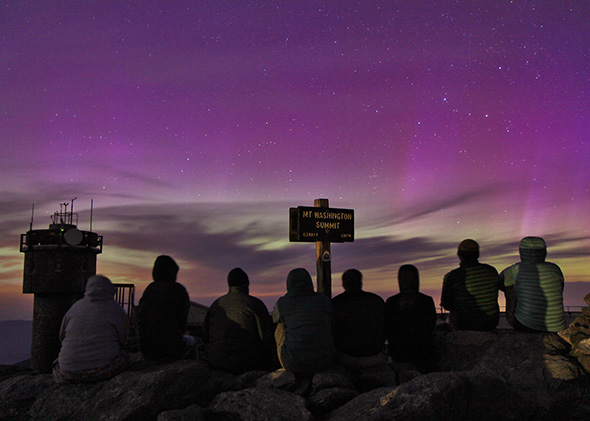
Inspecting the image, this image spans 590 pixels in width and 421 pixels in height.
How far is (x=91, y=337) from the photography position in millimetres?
6371

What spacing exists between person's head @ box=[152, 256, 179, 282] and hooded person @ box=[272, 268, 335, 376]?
188cm

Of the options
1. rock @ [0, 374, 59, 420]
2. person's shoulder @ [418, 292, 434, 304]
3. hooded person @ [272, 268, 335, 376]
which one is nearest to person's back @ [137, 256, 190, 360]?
rock @ [0, 374, 59, 420]

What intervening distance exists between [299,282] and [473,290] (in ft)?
10.6

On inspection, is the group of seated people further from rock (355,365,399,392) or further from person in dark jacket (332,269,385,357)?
rock (355,365,399,392)

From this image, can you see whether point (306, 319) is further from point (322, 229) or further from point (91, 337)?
point (322, 229)

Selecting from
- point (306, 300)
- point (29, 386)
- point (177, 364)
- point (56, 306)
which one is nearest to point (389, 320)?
point (306, 300)

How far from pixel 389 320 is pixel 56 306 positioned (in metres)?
12.2

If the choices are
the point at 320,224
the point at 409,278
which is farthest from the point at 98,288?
the point at 320,224

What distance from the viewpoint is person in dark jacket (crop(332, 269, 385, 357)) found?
716cm

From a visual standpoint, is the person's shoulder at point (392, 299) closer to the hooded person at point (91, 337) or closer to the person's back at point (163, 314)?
the person's back at point (163, 314)

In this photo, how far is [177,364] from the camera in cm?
678

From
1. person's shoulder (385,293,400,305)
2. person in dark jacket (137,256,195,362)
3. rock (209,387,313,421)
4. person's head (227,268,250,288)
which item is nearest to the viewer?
rock (209,387,313,421)

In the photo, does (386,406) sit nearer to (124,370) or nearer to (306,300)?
(306,300)

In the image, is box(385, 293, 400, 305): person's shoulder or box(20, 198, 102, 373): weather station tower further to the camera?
box(20, 198, 102, 373): weather station tower
